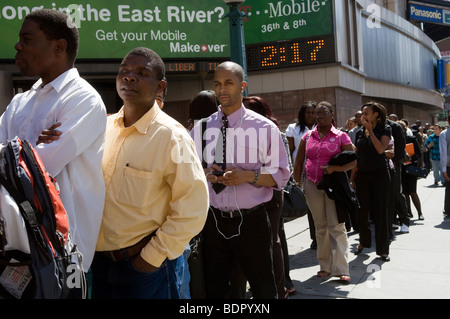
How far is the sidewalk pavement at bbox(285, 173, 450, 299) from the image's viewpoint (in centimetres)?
500

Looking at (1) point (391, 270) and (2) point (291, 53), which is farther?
(2) point (291, 53)

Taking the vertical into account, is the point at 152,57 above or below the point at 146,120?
above

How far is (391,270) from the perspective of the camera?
5.82 metres

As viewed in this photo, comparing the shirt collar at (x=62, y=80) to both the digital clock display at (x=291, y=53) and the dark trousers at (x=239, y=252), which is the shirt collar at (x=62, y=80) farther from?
the digital clock display at (x=291, y=53)

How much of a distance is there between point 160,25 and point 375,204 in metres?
7.53

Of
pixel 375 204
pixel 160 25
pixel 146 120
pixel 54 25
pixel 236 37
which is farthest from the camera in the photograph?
pixel 160 25

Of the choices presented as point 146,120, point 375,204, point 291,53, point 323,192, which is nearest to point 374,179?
A: point 375,204

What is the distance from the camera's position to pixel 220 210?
136 inches

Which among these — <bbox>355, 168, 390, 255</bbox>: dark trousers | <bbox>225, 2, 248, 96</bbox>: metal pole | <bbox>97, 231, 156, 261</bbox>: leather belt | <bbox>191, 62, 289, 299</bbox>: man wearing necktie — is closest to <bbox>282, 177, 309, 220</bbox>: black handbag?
<bbox>191, 62, 289, 299</bbox>: man wearing necktie

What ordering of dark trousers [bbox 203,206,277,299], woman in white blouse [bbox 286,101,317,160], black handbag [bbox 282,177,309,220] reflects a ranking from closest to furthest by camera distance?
dark trousers [bbox 203,206,277,299] < black handbag [bbox 282,177,309,220] < woman in white blouse [bbox 286,101,317,160]

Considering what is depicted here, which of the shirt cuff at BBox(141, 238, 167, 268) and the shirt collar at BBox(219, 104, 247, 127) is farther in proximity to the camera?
the shirt collar at BBox(219, 104, 247, 127)

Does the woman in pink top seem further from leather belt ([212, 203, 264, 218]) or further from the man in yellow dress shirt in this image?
the man in yellow dress shirt

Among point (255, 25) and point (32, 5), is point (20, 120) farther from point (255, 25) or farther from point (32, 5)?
point (255, 25)

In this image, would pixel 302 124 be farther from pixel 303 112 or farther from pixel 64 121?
pixel 64 121
